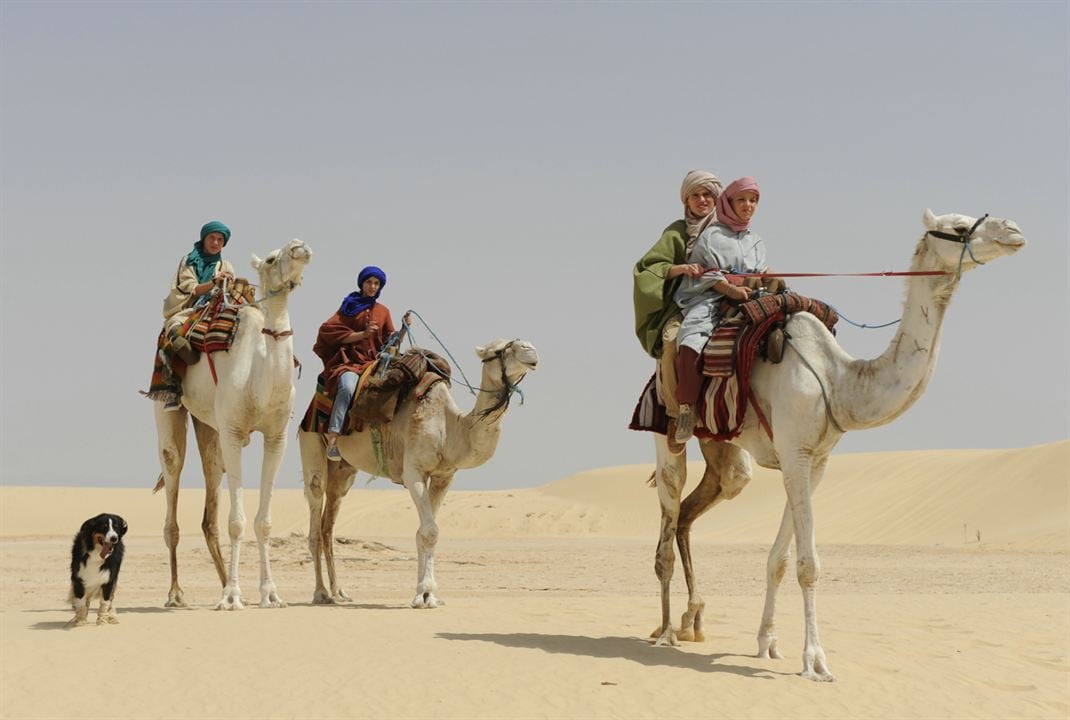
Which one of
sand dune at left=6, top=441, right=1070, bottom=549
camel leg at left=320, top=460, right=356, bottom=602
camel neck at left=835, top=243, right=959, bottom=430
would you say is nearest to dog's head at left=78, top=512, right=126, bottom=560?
camel leg at left=320, top=460, right=356, bottom=602

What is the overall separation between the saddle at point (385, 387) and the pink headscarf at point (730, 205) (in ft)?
14.1

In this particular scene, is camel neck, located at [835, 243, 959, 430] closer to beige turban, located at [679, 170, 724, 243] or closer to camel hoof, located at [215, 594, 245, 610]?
beige turban, located at [679, 170, 724, 243]

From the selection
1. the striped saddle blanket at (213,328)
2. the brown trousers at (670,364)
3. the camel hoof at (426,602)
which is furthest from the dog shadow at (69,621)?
the brown trousers at (670,364)

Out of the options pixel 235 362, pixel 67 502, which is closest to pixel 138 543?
pixel 67 502

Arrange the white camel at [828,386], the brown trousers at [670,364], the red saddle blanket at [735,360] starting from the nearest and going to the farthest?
the white camel at [828,386] → the red saddle blanket at [735,360] → the brown trousers at [670,364]

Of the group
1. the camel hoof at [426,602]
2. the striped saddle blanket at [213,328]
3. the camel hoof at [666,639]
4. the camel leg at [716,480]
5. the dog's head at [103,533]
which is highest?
the striped saddle blanket at [213,328]

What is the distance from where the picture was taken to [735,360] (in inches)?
405

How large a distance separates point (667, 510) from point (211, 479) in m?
5.62

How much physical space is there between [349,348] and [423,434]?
4.61 ft

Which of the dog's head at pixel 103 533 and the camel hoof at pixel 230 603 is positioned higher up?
the dog's head at pixel 103 533

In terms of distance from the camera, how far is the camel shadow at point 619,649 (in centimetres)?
1011

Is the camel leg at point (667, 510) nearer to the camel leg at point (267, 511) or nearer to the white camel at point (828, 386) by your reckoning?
the white camel at point (828, 386)

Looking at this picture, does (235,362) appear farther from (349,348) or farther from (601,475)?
(601,475)

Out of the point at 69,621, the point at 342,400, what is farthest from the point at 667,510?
the point at 69,621
